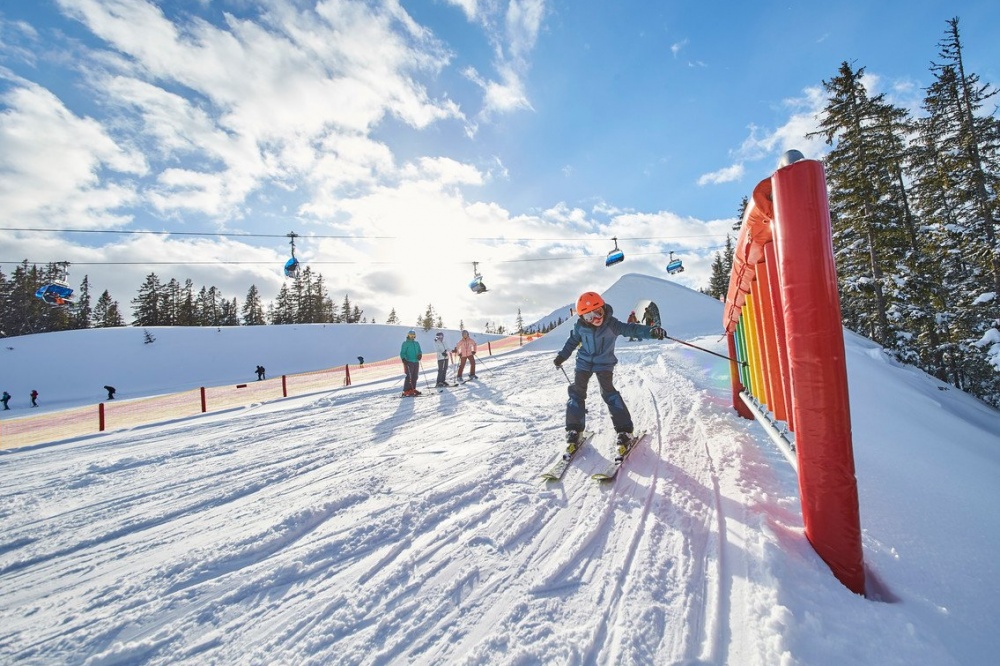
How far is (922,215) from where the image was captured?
20719 mm

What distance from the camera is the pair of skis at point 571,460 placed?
143 inches

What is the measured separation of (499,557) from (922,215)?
29.8 m

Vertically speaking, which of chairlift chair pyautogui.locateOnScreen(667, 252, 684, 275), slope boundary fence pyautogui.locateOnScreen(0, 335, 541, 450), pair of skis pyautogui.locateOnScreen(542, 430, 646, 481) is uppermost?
chairlift chair pyautogui.locateOnScreen(667, 252, 684, 275)

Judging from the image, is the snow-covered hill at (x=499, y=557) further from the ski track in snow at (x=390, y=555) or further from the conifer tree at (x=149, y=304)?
the conifer tree at (x=149, y=304)

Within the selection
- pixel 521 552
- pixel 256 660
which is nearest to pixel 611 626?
pixel 521 552

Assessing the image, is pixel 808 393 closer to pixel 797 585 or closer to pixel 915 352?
pixel 797 585

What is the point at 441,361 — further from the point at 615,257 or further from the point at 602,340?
the point at 615,257

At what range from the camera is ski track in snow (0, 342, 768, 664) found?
1898 mm

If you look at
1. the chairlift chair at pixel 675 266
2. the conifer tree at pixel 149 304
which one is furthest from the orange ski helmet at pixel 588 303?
the conifer tree at pixel 149 304

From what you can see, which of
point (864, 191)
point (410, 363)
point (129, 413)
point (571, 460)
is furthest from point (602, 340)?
point (864, 191)

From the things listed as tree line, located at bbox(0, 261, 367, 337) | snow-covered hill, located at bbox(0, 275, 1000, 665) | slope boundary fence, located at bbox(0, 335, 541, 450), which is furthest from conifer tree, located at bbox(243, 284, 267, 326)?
snow-covered hill, located at bbox(0, 275, 1000, 665)

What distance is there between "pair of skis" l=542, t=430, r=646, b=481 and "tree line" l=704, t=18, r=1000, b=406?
17702mm

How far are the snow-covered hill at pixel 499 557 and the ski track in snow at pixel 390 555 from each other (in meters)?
0.01

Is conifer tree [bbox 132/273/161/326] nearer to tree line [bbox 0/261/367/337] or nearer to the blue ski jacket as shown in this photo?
tree line [bbox 0/261/367/337]
